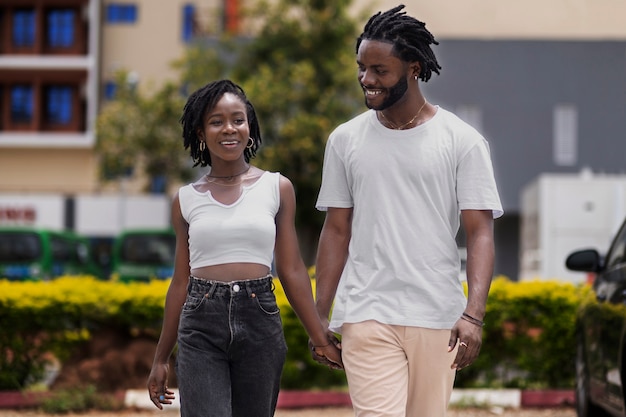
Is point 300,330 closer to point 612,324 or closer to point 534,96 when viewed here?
point 612,324

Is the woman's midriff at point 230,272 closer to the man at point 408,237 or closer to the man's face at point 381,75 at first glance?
the man at point 408,237

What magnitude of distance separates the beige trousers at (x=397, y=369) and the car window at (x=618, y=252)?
3004 mm

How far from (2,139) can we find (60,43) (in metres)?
4.16

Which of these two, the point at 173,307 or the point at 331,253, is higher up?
the point at 331,253

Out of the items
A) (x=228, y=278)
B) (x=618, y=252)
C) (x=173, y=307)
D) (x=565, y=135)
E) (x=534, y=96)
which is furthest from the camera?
(x=565, y=135)

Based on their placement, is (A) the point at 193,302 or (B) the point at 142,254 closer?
(A) the point at 193,302

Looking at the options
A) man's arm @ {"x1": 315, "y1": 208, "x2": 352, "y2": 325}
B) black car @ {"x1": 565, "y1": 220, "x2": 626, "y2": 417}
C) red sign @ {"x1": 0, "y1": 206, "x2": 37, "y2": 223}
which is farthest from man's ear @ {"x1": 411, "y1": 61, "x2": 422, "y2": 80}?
red sign @ {"x1": 0, "y1": 206, "x2": 37, "y2": 223}

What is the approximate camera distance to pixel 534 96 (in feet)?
105

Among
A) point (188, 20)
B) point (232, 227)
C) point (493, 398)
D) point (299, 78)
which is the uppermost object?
point (188, 20)

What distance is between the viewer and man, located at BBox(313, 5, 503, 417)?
444 centimetres

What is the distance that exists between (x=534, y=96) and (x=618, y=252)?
81.9 feet

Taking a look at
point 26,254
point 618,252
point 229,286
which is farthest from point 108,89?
point 229,286

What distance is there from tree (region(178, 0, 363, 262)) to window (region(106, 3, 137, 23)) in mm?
14979

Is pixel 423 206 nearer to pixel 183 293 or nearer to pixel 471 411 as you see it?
pixel 183 293
